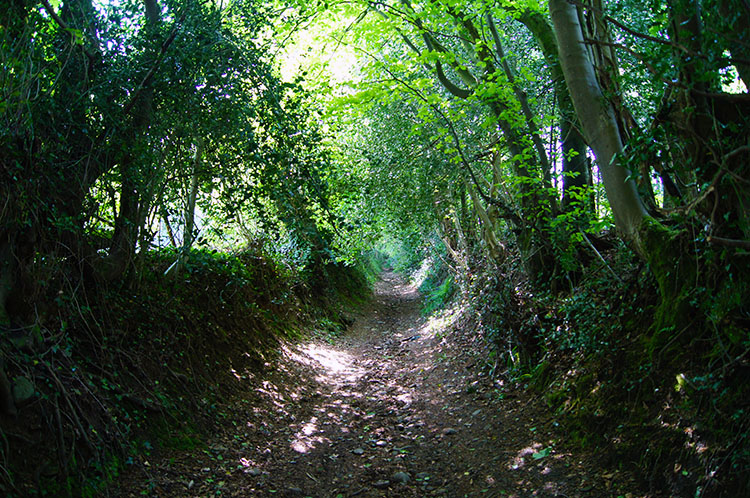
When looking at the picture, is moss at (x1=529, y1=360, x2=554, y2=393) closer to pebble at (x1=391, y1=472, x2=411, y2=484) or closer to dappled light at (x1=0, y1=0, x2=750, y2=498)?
dappled light at (x1=0, y1=0, x2=750, y2=498)

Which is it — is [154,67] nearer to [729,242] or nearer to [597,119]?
[597,119]

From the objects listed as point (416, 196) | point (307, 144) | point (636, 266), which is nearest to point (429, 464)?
point (636, 266)

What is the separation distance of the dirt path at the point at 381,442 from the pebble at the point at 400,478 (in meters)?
0.01

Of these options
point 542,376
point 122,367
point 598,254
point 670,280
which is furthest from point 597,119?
point 122,367

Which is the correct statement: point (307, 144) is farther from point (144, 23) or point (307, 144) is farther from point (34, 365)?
point (34, 365)

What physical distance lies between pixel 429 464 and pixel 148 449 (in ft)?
10.1

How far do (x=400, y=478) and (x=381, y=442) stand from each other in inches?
41.9

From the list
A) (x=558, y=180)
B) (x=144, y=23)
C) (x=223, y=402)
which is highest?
(x=144, y=23)

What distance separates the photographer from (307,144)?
5637mm

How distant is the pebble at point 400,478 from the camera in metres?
5.16

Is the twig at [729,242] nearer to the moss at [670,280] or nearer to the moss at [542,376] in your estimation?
the moss at [670,280]

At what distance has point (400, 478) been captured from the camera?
205 inches

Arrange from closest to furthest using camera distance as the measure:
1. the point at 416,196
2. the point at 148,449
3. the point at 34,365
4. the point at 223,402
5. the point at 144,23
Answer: the point at 34,365, the point at 148,449, the point at 144,23, the point at 223,402, the point at 416,196

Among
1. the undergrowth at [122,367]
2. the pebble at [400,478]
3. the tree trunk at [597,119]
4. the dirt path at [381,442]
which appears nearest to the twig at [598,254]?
the tree trunk at [597,119]
